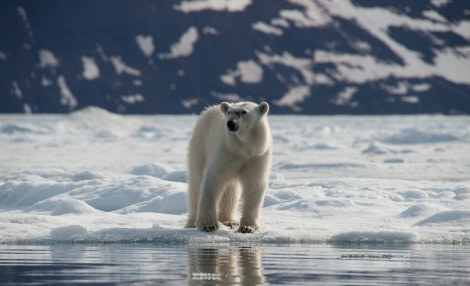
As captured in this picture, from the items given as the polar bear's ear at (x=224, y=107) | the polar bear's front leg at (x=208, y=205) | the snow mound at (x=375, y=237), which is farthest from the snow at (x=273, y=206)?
the polar bear's ear at (x=224, y=107)

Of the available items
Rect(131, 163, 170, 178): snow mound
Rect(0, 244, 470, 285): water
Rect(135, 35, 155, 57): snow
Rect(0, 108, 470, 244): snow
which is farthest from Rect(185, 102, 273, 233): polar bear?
Rect(135, 35, 155, 57): snow

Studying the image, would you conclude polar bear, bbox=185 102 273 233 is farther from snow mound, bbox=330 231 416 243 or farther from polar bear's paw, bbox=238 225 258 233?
snow mound, bbox=330 231 416 243

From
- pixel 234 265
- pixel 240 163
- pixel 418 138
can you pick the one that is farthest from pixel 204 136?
pixel 418 138

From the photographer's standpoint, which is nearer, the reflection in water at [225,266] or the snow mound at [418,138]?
the reflection in water at [225,266]

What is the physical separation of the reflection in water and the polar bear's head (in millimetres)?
1106

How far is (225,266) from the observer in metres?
5.06

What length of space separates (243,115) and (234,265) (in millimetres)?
2231

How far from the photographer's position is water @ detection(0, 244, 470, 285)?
451cm

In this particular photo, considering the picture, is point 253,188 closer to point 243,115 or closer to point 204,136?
point 243,115

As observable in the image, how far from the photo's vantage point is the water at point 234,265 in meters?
4.51

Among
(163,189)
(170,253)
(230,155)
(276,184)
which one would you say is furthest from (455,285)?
(276,184)

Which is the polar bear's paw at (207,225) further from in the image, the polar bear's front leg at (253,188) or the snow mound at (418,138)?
the snow mound at (418,138)

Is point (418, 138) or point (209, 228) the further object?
point (418, 138)

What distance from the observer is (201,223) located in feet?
24.1
